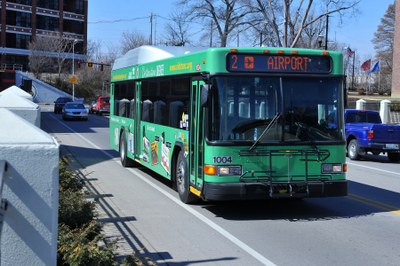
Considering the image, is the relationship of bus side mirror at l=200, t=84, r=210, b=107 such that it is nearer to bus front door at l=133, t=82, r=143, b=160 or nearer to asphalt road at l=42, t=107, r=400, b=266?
asphalt road at l=42, t=107, r=400, b=266

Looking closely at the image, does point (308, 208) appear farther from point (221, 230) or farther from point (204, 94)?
point (204, 94)

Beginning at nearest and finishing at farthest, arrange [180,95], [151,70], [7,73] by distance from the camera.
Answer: [180,95], [151,70], [7,73]

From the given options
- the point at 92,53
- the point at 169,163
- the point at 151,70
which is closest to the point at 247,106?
the point at 169,163

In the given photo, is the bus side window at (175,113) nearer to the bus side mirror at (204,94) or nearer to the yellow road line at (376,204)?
the bus side mirror at (204,94)

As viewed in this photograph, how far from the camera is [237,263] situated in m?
6.49

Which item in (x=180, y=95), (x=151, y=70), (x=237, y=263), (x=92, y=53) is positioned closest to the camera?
(x=237, y=263)

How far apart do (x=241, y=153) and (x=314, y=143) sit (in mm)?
1342

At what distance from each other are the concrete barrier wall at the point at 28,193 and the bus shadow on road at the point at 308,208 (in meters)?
6.20

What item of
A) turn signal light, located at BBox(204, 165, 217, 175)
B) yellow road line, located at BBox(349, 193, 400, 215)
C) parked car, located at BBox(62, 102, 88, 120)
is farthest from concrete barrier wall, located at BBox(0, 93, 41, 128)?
parked car, located at BBox(62, 102, 88, 120)

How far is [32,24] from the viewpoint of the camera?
9388 centimetres

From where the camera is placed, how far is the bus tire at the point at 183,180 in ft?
32.4

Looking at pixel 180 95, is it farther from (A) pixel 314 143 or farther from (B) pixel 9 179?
(B) pixel 9 179

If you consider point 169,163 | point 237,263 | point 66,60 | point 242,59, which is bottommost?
point 237,263

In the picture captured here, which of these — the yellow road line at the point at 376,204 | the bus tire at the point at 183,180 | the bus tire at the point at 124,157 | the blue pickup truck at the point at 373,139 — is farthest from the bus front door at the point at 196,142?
the blue pickup truck at the point at 373,139
